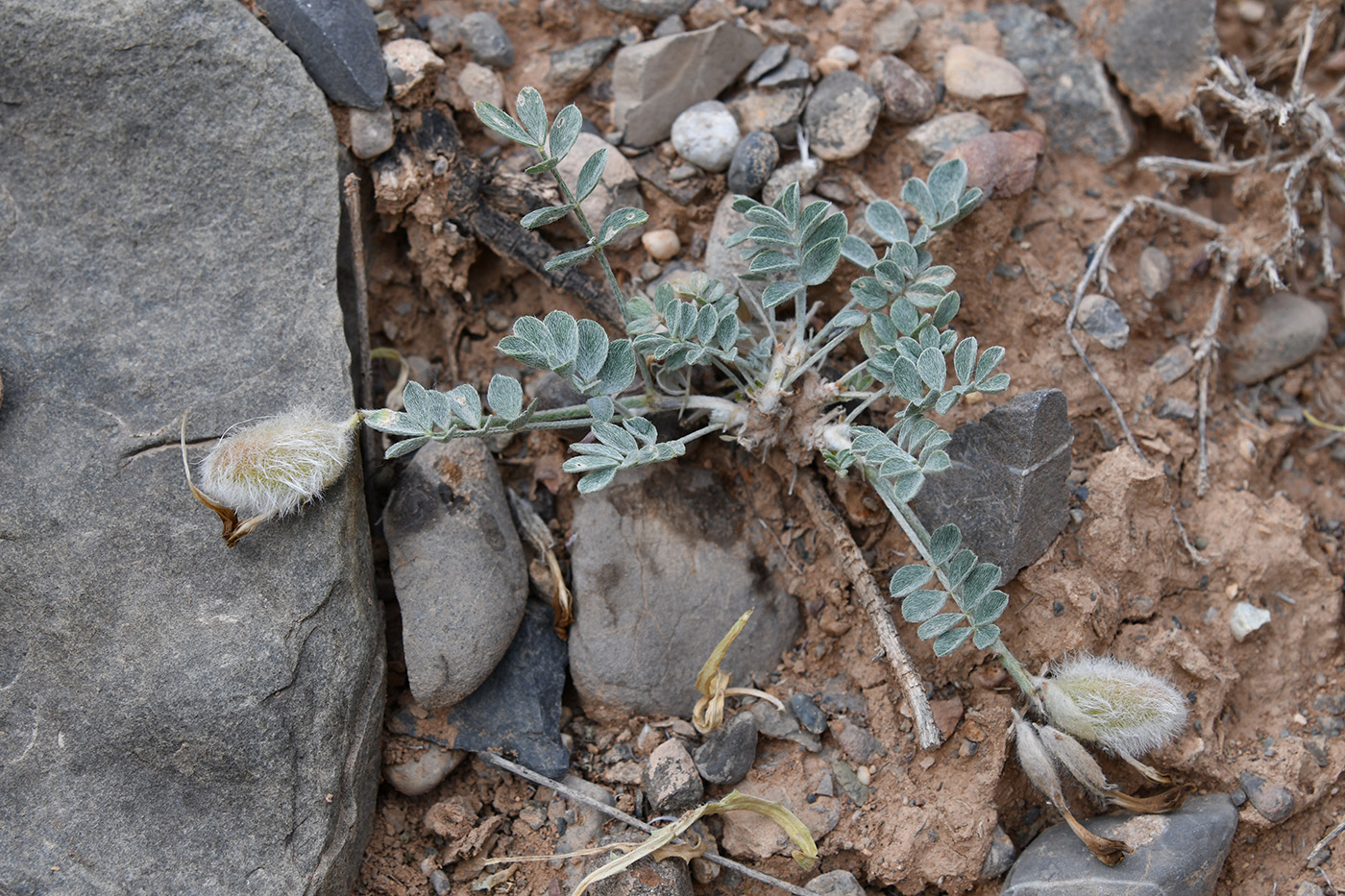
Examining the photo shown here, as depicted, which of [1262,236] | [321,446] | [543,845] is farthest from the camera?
[1262,236]

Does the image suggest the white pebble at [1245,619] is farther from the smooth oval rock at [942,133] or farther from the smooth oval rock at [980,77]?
the smooth oval rock at [980,77]

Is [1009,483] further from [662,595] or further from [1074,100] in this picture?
[1074,100]

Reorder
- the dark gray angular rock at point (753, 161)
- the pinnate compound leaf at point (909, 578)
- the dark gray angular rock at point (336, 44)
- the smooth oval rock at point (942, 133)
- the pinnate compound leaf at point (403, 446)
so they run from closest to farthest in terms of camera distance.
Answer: the pinnate compound leaf at point (403, 446) < the pinnate compound leaf at point (909, 578) < the dark gray angular rock at point (336, 44) < the dark gray angular rock at point (753, 161) < the smooth oval rock at point (942, 133)

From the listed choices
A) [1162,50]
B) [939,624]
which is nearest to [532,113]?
[939,624]

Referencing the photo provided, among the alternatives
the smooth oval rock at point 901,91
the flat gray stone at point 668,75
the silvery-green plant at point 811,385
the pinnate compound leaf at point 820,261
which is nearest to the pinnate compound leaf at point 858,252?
the silvery-green plant at point 811,385

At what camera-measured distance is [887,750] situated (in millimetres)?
2248

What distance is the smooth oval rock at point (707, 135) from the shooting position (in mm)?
2557

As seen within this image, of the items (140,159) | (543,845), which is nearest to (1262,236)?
(543,845)

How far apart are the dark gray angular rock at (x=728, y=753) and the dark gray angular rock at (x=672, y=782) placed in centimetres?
3

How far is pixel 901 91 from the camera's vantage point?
2.65 m

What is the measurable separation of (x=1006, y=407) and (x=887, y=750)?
88 cm

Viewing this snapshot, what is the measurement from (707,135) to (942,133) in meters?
0.69

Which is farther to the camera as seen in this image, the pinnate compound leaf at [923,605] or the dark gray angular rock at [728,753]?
the dark gray angular rock at [728,753]

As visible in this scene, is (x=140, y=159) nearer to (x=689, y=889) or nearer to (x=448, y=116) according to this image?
(x=448, y=116)
